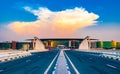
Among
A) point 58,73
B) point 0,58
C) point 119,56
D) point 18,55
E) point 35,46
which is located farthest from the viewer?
point 35,46

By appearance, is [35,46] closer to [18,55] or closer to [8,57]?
[18,55]

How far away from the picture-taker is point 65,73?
16.8 m

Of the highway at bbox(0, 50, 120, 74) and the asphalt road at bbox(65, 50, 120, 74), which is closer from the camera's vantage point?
the highway at bbox(0, 50, 120, 74)

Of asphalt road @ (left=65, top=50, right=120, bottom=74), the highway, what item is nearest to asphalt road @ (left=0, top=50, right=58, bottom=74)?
the highway

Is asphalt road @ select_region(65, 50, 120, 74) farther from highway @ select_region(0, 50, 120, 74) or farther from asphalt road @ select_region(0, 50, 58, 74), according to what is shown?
asphalt road @ select_region(0, 50, 58, 74)

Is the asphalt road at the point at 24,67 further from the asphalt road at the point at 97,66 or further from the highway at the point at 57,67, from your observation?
the asphalt road at the point at 97,66

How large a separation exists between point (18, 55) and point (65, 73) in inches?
1443

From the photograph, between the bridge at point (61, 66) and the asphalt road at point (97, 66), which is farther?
the asphalt road at point (97, 66)

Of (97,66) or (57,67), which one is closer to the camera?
(57,67)

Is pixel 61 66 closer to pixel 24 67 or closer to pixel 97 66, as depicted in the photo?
pixel 24 67

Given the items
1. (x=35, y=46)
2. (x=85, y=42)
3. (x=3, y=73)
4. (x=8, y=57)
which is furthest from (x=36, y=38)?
(x=3, y=73)

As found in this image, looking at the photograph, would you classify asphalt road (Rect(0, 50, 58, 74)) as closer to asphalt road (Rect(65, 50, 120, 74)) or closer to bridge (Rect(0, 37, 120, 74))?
bridge (Rect(0, 37, 120, 74))

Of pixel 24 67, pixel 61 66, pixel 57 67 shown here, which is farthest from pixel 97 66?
Result: pixel 24 67

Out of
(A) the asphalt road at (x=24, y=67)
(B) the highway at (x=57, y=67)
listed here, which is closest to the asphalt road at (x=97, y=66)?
(B) the highway at (x=57, y=67)
